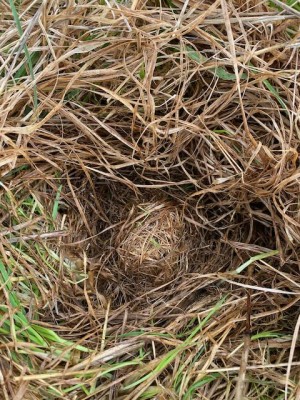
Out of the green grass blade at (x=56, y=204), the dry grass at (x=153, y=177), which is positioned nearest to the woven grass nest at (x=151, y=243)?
the dry grass at (x=153, y=177)

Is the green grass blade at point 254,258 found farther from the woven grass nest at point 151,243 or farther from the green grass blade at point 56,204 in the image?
the green grass blade at point 56,204

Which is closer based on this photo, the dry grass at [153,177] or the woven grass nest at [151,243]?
the dry grass at [153,177]

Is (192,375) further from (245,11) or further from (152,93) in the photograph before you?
(245,11)

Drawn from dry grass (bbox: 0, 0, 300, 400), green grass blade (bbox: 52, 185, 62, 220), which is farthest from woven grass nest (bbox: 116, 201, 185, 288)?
green grass blade (bbox: 52, 185, 62, 220)

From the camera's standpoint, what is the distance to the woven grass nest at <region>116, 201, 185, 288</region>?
131cm

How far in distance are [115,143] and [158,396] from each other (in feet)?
1.69

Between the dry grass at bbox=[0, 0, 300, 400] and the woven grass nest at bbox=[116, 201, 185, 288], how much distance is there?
0.13ft

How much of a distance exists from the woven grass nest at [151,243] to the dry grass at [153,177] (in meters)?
0.04

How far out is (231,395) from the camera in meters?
1.17

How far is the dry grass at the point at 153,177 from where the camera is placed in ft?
3.81

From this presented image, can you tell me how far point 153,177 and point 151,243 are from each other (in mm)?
146

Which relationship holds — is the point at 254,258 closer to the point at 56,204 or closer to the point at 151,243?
the point at 151,243

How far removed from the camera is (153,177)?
1302 mm

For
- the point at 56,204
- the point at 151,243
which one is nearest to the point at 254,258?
the point at 151,243
